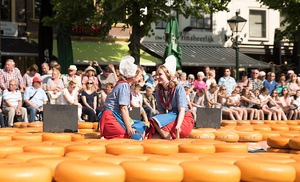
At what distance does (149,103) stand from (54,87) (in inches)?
102

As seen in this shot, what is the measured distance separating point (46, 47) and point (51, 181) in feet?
58.3

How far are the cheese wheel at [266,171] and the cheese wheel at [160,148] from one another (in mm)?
1594

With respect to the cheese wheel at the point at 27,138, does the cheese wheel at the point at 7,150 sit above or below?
above

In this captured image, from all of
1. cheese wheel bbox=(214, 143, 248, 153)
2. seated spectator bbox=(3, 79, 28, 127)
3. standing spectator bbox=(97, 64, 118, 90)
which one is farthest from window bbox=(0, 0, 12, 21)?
cheese wheel bbox=(214, 143, 248, 153)

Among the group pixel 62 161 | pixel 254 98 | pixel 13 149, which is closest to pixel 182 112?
pixel 13 149

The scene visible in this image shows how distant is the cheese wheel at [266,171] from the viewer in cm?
538

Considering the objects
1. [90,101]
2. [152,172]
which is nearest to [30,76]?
[90,101]

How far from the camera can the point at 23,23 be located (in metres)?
25.0

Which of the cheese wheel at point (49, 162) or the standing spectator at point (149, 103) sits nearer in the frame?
the cheese wheel at point (49, 162)

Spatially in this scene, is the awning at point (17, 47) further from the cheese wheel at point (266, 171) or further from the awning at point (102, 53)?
the cheese wheel at point (266, 171)

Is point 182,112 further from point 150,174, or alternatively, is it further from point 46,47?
point 46,47

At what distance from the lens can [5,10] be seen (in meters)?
24.7

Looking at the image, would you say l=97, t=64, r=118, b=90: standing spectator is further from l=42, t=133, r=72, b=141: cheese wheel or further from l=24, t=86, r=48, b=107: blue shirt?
l=42, t=133, r=72, b=141: cheese wheel

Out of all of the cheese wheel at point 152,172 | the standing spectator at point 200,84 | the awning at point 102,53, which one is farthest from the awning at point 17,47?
the cheese wheel at point 152,172
